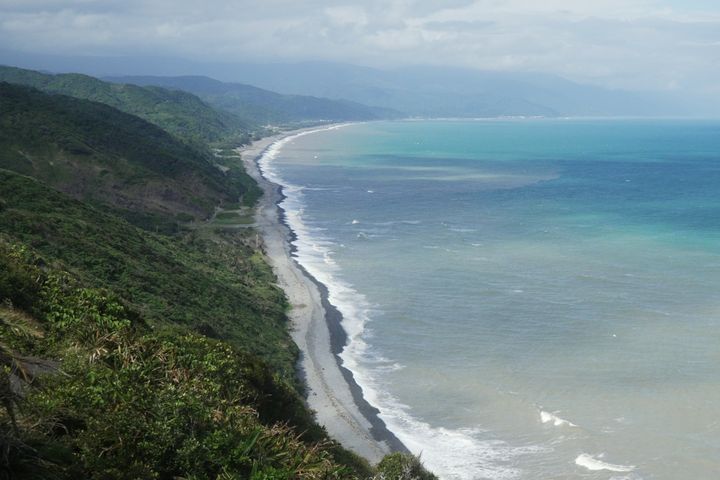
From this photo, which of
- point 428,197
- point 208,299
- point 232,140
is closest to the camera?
point 208,299

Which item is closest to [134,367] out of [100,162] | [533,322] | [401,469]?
[401,469]

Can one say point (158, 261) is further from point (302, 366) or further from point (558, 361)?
point (558, 361)

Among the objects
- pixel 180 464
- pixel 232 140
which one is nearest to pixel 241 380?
pixel 180 464

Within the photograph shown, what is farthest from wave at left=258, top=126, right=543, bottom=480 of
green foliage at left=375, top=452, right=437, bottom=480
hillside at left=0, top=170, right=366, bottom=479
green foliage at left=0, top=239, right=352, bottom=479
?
green foliage at left=0, top=239, right=352, bottom=479

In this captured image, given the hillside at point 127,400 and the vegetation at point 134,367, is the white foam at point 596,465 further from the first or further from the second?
the hillside at point 127,400

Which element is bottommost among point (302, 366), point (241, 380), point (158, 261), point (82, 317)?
point (302, 366)

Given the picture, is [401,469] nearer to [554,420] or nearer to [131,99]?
[554,420]
